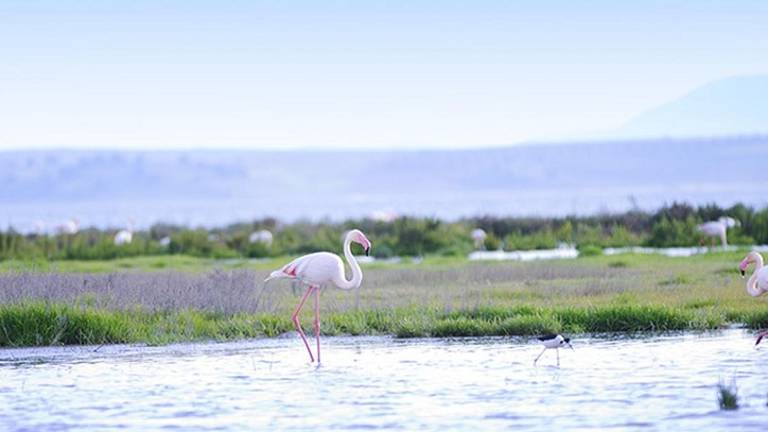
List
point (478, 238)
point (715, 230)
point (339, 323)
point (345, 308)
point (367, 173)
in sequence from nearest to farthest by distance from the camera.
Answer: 1. point (339, 323)
2. point (345, 308)
3. point (715, 230)
4. point (478, 238)
5. point (367, 173)

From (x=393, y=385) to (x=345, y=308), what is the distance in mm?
5687

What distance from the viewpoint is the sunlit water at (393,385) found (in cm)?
1096

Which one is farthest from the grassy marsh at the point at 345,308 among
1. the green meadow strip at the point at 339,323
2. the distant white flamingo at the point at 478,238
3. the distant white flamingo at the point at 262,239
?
the distant white flamingo at the point at 262,239

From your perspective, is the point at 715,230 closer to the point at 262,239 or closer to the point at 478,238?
the point at 478,238

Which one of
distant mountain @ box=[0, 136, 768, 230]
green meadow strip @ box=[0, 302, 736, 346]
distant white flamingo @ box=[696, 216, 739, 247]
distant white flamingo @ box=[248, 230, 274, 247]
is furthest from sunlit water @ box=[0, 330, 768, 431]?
distant mountain @ box=[0, 136, 768, 230]

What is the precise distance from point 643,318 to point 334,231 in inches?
860

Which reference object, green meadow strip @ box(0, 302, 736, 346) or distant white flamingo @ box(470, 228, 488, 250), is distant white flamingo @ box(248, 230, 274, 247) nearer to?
distant white flamingo @ box(470, 228, 488, 250)

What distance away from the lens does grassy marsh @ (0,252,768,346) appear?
52.3ft

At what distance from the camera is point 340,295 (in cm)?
2086

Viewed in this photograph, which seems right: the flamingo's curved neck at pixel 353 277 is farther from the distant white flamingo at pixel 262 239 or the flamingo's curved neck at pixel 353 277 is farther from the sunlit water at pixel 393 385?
the distant white flamingo at pixel 262 239

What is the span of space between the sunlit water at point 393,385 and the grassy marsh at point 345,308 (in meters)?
0.43

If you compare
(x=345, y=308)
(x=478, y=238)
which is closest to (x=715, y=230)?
(x=478, y=238)

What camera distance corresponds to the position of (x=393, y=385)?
12555 mm

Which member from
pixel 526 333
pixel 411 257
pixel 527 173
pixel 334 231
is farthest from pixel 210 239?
pixel 527 173
